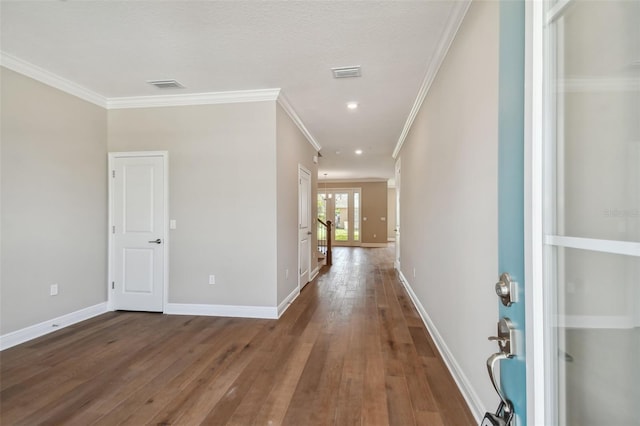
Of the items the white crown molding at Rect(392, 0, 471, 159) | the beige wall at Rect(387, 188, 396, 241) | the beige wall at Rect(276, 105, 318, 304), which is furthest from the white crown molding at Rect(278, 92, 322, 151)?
the beige wall at Rect(387, 188, 396, 241)

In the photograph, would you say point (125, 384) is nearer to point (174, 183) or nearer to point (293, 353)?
point (293, 353)

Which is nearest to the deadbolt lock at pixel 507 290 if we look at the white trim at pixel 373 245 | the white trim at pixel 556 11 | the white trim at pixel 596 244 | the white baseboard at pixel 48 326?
the white trim at pixel 596 244

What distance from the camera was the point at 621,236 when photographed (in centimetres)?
57

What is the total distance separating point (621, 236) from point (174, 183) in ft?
13.5

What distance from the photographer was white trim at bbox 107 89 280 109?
3.64m

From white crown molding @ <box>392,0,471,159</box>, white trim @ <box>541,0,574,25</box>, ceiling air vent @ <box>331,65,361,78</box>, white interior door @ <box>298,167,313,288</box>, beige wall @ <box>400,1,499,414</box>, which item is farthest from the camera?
white interior door @ <box>298,167,313,288</box>

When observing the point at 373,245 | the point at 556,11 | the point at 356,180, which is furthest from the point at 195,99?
the point at 373,245

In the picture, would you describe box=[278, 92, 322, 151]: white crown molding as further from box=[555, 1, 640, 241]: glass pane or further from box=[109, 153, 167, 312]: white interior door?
box=[555, 1, 640, 241]: glass pane

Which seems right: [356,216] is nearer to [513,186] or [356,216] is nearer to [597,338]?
[513,186]

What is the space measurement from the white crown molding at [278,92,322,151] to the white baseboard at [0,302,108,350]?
11.5 ft

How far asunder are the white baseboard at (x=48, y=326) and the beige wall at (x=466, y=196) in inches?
158

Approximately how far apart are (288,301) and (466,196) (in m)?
2.94

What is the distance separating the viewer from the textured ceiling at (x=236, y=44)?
7.18 ft

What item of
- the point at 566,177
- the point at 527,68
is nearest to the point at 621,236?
the point at 566,177
